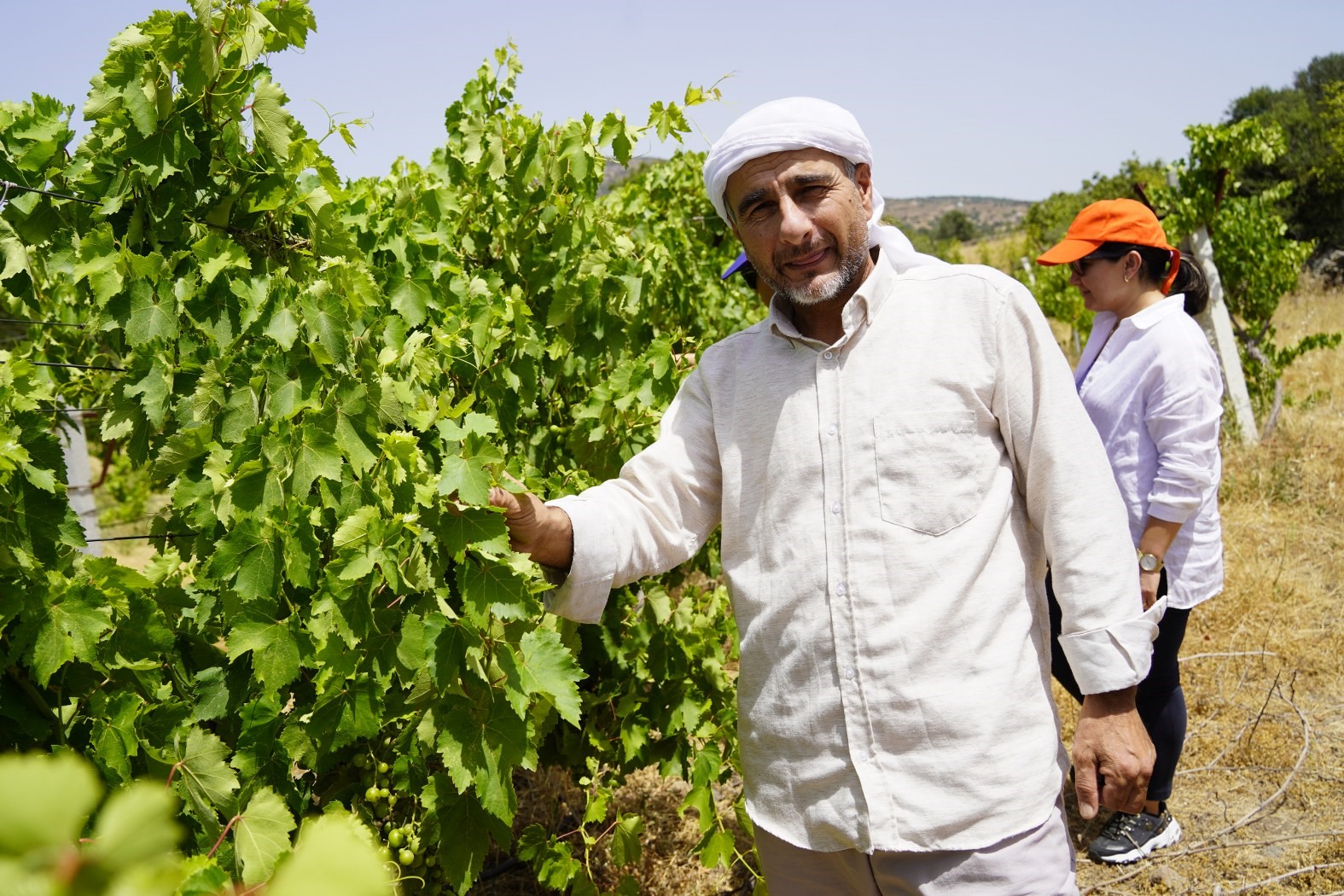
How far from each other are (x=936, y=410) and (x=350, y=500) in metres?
0.99

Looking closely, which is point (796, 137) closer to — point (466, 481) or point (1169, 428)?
point (466, 481)

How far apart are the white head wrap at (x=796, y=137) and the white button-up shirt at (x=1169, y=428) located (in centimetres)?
139

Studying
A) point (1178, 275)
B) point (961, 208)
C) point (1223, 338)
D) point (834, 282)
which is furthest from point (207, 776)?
point (961, 208)

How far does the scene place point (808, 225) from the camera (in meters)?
1.84

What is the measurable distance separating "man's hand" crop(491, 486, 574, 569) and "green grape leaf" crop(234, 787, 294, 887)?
537mm

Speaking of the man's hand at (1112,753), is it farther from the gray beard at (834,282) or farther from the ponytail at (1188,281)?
the ponytail at (1188,281)

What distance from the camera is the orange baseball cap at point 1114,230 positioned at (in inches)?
123

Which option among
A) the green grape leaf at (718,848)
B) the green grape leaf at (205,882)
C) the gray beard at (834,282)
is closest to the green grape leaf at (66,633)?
the green grape leaf at (205,882)

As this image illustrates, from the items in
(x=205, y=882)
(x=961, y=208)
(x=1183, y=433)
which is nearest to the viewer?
(x=205, y=882)

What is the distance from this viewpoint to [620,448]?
2.72 meters

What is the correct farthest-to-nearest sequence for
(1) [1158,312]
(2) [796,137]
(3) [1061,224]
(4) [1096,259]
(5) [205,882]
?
(3) [1061,224]
(4) [1096,259]
(1) [1158,312]
(2) [796,137]
(5) [205,882]

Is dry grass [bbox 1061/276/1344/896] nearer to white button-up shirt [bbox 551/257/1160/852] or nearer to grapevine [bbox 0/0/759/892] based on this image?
white button-up shirt [bbox 551/257/1160/852]

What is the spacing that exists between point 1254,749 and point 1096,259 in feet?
6.93

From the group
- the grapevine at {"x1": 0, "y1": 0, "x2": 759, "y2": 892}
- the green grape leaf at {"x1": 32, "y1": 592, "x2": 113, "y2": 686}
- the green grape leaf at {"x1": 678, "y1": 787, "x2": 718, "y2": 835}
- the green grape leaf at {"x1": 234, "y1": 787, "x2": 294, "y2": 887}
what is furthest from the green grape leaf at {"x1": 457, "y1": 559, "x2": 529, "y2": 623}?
the green grape leaf at {"x1": 678, "y1": 787, "x2": 718, "y2": 835}
